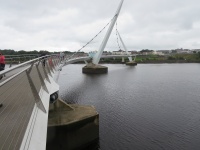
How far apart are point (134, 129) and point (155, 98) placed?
10.5 metres

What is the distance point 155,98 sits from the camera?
2397 cm

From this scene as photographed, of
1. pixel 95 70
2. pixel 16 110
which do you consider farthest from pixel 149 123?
pixel 95 70

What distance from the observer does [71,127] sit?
10.5m

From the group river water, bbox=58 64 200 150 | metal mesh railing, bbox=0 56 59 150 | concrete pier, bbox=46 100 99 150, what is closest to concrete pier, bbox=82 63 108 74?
river water, bbox=58 64 200 150

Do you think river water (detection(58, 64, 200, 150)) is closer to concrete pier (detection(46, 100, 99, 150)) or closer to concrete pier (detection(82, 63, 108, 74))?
concrete pier (detection(46, 100, 99, 150))

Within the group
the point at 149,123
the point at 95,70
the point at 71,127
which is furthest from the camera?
the point at 95,70

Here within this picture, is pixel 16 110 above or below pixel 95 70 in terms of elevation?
above

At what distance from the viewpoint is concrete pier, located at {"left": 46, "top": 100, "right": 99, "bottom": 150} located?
1007 cm

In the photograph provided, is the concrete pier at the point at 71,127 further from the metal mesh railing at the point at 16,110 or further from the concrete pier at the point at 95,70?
the concrete pier at the point at 95,70

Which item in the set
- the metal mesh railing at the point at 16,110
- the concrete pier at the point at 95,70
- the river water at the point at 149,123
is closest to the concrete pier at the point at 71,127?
the river water at the point at 149,123

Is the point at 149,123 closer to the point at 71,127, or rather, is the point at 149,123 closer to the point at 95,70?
the point at 71,127

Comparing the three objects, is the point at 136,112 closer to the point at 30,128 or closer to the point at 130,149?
the point at 130,149

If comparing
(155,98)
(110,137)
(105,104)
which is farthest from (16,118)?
(155,98)

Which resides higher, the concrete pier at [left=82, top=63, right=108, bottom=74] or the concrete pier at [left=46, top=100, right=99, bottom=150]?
the concrete pier at [left=46, top=100, right=99, bottom=150]
